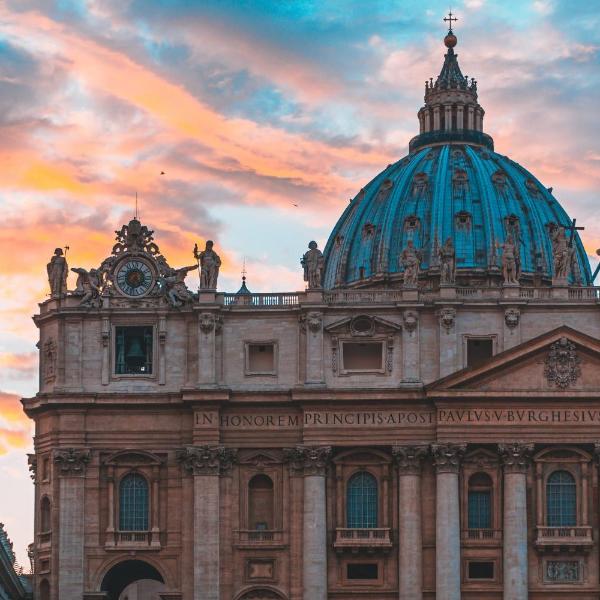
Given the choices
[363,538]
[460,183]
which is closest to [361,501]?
[363,538]

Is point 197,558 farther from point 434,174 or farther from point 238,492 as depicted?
point 434,174

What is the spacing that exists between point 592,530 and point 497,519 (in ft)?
15.4

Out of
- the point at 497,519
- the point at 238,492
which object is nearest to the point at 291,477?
the point at 238,492

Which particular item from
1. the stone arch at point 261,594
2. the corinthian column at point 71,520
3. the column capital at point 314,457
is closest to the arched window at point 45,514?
the corinthian column at point 71,520

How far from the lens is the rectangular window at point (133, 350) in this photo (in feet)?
392

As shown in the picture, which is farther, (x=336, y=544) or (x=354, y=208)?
(x=354, y=208)

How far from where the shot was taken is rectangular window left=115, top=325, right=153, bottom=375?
120m

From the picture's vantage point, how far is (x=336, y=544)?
11594 centimetres

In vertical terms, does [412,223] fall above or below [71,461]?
above

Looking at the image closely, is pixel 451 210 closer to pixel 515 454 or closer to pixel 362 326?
pixel 362 326

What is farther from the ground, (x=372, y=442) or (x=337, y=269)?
(x=337, y=269)

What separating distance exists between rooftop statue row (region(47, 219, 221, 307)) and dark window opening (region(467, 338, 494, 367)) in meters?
13.3

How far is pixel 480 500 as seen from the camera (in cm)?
11738

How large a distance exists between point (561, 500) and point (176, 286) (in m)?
22.2
